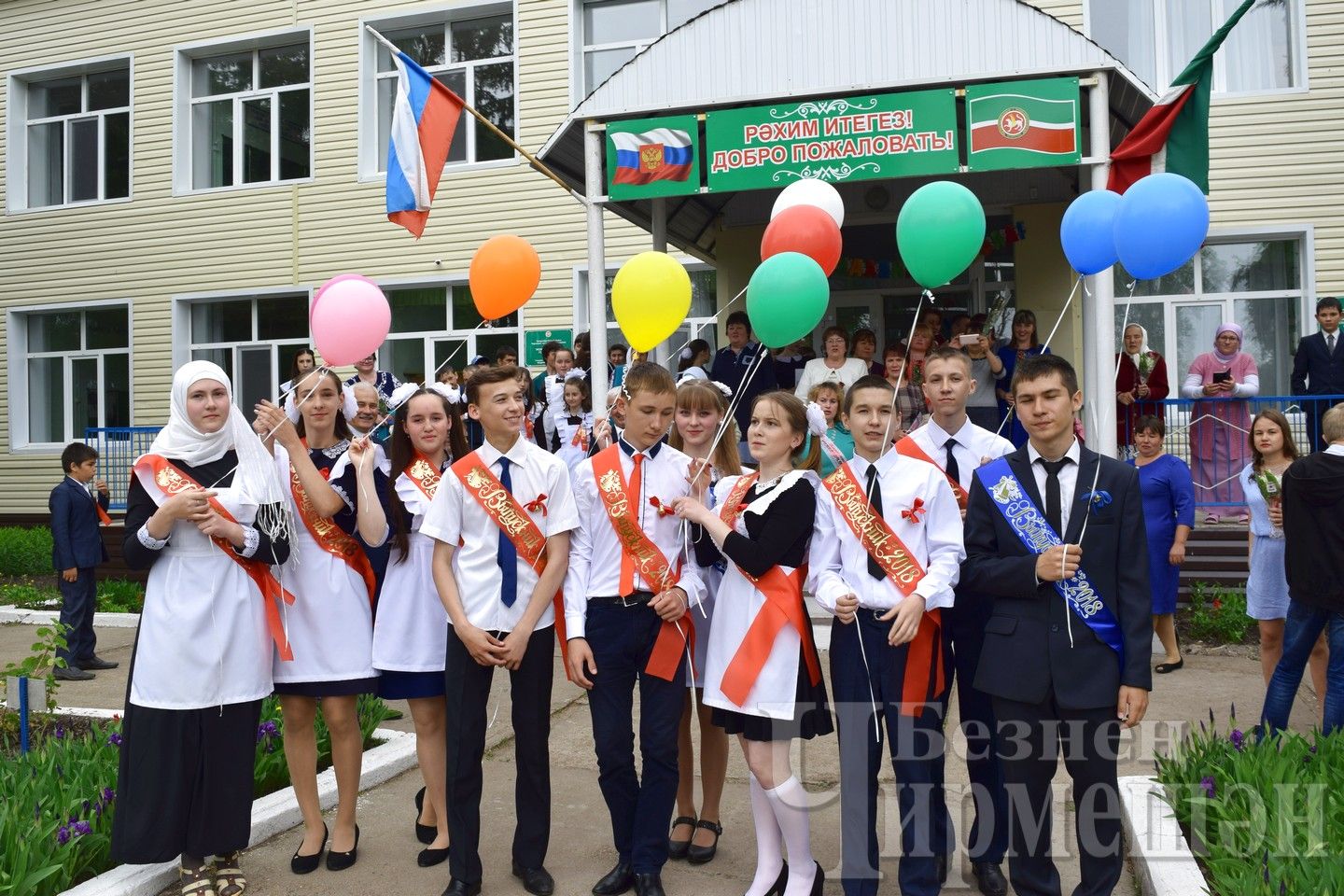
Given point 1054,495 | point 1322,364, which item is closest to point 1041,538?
point 1054,495

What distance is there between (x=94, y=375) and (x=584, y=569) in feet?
48.7

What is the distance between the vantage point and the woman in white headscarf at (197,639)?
3.51 metres

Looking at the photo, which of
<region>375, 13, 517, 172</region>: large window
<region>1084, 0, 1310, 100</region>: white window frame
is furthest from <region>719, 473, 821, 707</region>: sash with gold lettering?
<region>375, 13, 517, 172</region>: large window

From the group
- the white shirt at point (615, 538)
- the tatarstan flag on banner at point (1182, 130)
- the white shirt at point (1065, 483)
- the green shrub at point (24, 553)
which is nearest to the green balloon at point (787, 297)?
the white shirt at point (615, 538)

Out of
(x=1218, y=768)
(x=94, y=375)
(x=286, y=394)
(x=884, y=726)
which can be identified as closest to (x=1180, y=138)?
(x=1218, y=768)

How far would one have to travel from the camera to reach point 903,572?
3.39 meters

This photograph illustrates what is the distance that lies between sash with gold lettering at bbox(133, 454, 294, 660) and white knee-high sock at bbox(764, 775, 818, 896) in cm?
181

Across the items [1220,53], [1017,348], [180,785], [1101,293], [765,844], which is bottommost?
[765,844]

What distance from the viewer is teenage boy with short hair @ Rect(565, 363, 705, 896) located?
3.59 metres

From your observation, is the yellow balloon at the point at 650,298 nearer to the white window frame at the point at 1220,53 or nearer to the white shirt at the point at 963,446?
the white shirt at the point at 963,446

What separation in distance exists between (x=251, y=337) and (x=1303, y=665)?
1395 cm

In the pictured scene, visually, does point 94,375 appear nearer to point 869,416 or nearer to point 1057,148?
point 1057,148

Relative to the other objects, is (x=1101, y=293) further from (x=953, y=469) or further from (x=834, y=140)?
(x=953, y=469)

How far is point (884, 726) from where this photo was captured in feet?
11.5
